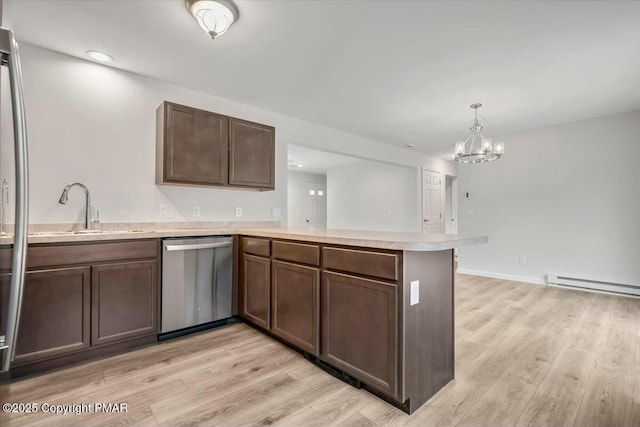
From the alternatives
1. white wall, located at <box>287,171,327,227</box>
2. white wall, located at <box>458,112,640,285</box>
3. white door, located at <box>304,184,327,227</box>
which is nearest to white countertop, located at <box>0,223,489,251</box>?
white wall, located at <box>458,112,640,285</box>

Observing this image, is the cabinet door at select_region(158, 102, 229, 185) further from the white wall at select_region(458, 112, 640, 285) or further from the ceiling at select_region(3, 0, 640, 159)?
the white wall at select_region(458, 112, 640, 285)

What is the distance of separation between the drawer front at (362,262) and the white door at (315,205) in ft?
23.4

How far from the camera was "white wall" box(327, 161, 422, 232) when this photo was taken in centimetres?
643

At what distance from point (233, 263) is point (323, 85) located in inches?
77.9

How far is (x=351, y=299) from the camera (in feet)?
5.95

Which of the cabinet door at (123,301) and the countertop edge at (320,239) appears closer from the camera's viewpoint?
the countertop edge at (320,239)

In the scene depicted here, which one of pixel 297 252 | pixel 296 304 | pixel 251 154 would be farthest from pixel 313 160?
pixel 296 304

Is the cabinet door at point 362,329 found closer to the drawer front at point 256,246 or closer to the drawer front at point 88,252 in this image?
the drawer front at point 256,246

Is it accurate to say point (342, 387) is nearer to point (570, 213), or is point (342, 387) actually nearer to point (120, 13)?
point (120, 13)

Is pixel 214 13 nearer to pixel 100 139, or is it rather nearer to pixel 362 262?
pixel 100 139

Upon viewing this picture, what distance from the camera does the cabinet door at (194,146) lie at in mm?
2721

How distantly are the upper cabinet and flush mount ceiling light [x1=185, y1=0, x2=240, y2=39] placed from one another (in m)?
1.01

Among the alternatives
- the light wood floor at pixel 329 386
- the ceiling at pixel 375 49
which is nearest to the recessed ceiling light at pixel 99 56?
the ceiling at pixel 375 49

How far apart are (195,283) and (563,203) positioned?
511 cm
